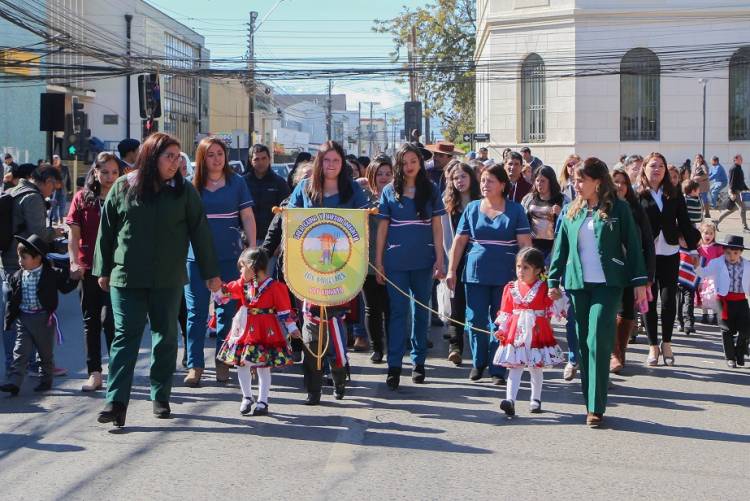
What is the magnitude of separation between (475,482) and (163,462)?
186 centimetres

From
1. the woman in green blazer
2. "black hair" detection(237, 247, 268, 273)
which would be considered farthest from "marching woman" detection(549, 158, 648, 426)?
the woman in green blazer

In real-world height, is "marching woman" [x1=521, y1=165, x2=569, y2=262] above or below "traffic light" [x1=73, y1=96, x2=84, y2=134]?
below

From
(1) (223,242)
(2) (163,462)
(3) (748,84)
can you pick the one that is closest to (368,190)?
(1) (223,242)

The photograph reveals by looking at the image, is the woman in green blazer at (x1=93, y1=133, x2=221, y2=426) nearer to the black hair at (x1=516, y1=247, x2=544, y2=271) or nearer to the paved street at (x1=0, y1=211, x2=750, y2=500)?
the paved street at (x1=0, y1=211, x2=750, y2=500)

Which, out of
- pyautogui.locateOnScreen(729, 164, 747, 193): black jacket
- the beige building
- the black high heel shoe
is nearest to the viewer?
the black high heel shoe

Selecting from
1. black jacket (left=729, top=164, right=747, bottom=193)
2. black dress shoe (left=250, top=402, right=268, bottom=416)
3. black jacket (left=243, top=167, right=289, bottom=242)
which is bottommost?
black dress shoe (left=250, top=402, right=268, bottom=416)

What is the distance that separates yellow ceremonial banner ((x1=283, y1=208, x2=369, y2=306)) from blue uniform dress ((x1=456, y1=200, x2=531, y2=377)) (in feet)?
3.74

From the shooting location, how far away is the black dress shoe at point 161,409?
25.1 feet

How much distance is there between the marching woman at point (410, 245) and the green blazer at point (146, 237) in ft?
6.77

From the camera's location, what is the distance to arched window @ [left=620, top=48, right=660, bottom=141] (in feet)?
124

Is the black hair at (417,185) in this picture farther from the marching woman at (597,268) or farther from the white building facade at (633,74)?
the white building facade at (633,74)

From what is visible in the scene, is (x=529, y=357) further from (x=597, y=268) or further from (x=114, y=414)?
(x=114, y=414)

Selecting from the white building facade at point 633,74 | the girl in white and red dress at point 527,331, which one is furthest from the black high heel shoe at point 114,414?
the white building facade at point 633,74

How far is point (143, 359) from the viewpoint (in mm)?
10539
